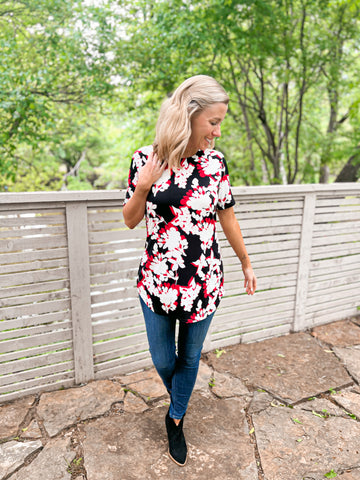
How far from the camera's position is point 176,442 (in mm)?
1977

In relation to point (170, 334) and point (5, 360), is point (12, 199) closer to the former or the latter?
point (5, 360)

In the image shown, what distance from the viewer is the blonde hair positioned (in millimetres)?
1540

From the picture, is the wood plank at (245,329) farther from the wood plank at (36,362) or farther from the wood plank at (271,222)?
the wood plank at (36,362)

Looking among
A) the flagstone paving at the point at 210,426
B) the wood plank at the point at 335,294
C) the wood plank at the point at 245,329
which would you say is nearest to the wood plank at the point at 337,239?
the wood plank at the point at 335,294

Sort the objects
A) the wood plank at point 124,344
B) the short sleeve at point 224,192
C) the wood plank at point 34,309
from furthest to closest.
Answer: the wood plank at point 124,344 → the wood plank at point 34,309 → the short sleeve at point 224,192

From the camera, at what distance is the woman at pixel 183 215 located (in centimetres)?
157

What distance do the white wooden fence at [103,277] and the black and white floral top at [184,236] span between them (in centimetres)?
73

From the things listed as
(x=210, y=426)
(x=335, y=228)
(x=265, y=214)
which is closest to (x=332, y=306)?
(x=335, y=228)

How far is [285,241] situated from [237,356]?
104cm

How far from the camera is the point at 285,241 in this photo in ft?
10.5

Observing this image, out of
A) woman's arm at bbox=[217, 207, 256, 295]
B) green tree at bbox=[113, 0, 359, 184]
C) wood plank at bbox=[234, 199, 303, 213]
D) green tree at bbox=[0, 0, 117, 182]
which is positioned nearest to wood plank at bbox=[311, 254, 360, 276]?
wood plank at bbox=[234, 199, 303, 213]

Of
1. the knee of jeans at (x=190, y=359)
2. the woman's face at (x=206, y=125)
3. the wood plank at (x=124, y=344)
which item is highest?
the woman's face at (x=206, y=125)

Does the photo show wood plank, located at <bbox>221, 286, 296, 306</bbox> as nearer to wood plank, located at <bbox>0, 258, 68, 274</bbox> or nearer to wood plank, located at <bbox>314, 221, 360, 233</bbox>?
wood plank, located at <bbox>314, 221, 360, 233</bbox>

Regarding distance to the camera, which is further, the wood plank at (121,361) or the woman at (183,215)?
the wood plank at (121,361)
